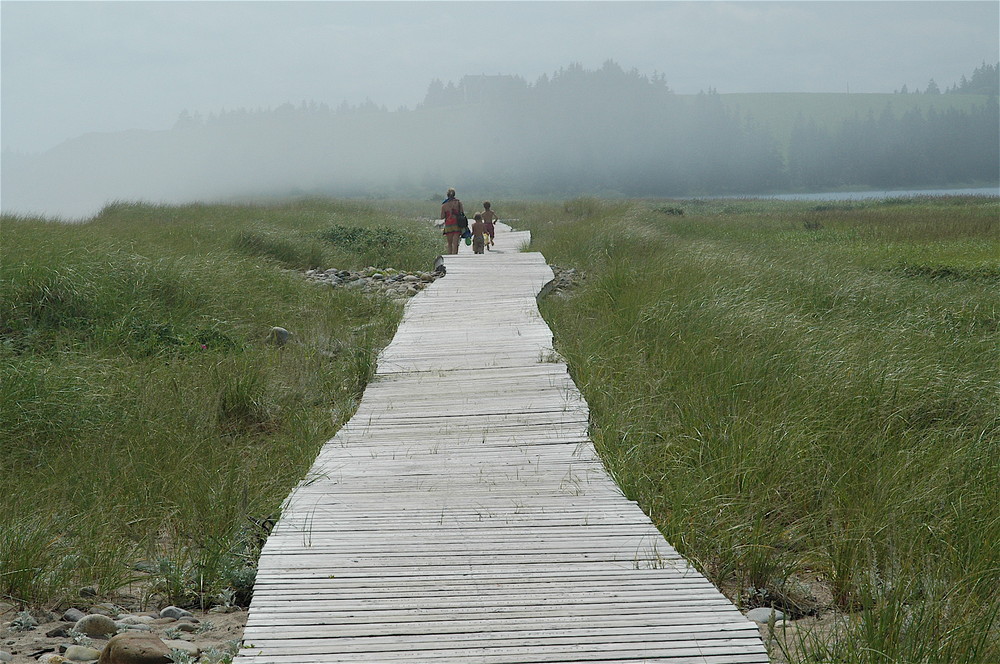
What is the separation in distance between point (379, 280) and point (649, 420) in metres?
8.49

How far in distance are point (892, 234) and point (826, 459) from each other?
18621mm

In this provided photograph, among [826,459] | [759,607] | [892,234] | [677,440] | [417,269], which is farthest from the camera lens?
[892,234]

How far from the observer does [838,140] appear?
15925cm

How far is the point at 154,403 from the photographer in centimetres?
564

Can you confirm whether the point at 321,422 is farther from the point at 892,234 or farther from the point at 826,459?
the point at 892,234

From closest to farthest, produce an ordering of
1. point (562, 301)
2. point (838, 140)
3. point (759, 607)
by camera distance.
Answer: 1. point (759, 607)
2. point (562, 301)
3. point (838, 140)

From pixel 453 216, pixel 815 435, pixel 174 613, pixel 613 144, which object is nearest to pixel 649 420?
pixel 815 435

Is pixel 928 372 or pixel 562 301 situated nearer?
pixel 928 372

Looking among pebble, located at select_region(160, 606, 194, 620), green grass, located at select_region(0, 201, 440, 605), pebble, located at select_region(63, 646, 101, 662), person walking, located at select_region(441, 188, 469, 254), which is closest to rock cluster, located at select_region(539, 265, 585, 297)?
green grass, located at select_region(0, 201, 440, 605)

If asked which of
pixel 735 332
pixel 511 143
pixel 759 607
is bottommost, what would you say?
pixel 759 607

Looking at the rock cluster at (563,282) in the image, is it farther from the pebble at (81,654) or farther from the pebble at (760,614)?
the pebble at (81,654)

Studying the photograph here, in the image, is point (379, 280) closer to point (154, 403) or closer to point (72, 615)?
point (154, 403)

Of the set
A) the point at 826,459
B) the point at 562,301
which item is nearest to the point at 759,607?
the point at 826,459

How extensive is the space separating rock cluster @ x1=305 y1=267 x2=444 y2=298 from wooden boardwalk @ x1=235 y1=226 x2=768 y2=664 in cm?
649
